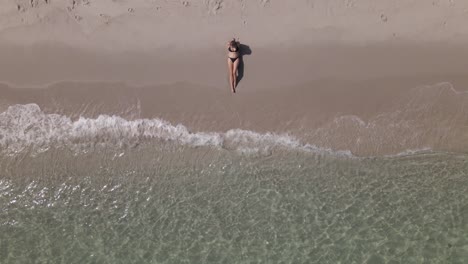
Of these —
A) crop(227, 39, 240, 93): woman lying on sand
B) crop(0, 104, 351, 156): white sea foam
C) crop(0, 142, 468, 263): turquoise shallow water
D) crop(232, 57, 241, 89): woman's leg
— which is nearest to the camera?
crop(0, 142, 468, 263): turquoise shallow water

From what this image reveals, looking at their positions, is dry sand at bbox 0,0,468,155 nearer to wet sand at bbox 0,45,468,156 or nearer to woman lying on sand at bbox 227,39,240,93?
wet sand at bbox 0,45,468,156

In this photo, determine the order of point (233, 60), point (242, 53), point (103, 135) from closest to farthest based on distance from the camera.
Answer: point (233, 60) → point (242, 53) → point (103, 135)

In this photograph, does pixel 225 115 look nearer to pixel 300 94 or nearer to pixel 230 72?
pixel 230 72

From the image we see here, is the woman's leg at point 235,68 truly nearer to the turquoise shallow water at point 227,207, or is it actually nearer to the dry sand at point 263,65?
the dry sand at point 263,65

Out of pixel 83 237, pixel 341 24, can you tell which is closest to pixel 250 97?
pixel 341 24

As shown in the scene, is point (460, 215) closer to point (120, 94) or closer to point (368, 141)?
point (368, 141)

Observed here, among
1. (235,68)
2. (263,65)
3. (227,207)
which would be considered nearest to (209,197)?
(227,207)

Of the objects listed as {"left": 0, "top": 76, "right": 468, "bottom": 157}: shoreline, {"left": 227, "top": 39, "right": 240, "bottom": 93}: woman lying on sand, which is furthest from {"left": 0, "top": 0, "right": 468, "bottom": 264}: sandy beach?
{"left": 227, "top": 39, "right": 240, "bottom": 93}: woman lying on sand
